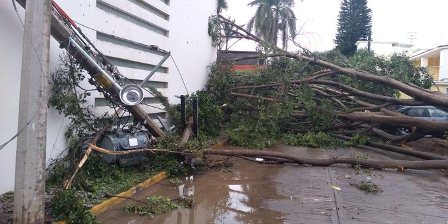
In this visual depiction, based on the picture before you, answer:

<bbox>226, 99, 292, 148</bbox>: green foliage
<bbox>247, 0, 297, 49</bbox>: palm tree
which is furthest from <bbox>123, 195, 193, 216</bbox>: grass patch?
<bbox>247, 0, 297, 49</bbox>: palm tree

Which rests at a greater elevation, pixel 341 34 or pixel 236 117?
pixel 341 34

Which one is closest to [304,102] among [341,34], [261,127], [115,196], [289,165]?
[261,127]

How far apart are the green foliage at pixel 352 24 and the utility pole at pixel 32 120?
37.0 metres

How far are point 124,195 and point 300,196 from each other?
8.89 feet

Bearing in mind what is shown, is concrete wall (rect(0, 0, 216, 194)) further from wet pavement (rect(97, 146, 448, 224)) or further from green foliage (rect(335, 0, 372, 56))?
green foliage (rect(335, 0, 372, 56))

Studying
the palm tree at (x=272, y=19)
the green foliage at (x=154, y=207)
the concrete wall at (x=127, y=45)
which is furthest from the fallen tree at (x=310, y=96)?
the palm tree at (x=272, y=19)

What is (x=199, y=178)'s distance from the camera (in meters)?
7.39

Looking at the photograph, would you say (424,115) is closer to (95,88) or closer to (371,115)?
(371,115)

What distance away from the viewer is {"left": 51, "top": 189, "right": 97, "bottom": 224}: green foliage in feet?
14.3

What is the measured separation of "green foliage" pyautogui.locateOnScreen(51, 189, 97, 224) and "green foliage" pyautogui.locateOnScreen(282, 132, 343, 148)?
8.34 m

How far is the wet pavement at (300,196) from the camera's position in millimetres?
5227

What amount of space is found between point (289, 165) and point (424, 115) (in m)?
9.28

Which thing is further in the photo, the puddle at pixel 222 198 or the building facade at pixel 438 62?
the building facade at pixel 438 62

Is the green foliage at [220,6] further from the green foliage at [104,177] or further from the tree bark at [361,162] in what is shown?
the green foliage at [104,177]
